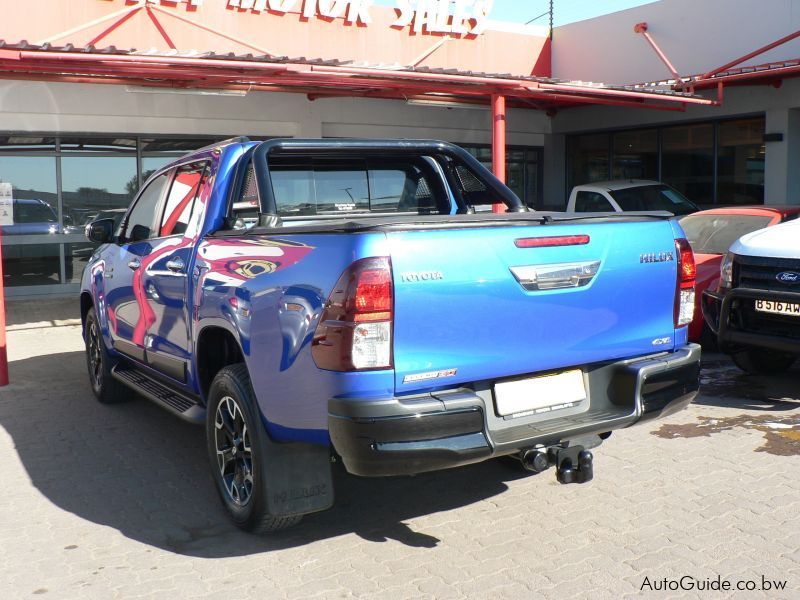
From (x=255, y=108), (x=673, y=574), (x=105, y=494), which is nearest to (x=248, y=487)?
(x=105, y=494)

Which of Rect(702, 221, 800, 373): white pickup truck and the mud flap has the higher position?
Rect(702, 221, 800, 373): white pickup truck

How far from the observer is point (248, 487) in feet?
13.1

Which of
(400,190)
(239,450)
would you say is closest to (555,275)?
(239,450)

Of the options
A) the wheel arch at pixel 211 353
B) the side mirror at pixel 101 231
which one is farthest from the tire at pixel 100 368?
the wheel arch at pixel 211 353

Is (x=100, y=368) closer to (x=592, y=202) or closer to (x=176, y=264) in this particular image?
(x=176, y=264)

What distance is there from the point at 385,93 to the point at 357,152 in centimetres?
750

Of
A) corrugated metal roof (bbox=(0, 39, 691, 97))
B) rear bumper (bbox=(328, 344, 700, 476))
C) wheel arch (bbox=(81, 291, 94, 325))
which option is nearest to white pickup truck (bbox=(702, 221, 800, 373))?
rear bumper (bbox=(328, 344, 700, 476))

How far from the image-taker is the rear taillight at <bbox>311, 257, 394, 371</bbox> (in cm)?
318

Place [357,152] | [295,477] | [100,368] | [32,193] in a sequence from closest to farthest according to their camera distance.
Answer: [295,477] → [357,152] → [100,368] → [32,193]

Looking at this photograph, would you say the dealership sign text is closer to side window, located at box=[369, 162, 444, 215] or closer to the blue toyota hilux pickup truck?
side window, located at box=[369, 162, 444, 215]

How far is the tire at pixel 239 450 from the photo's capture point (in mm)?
3742

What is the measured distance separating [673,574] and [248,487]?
1.93m

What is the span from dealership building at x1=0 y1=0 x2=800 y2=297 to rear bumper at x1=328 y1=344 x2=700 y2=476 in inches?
273

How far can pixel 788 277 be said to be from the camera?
20.3ft
